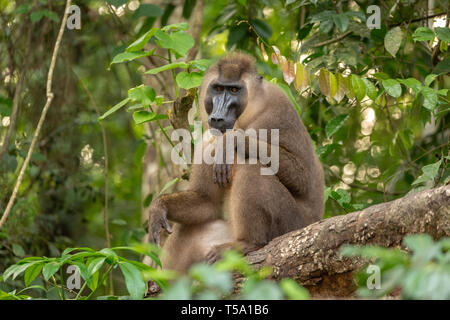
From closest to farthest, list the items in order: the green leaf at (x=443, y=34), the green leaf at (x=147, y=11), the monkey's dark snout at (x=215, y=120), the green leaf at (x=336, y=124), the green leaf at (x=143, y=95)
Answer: the green leaf at (x=143, y=95)
the green leaf at (x=443, y=34)
the monkey's dark snout at (x=215, y=120)
the green leaf at (x=336, y=124)
the green leaf at (x=147, y=11)

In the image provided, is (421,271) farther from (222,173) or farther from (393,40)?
(393,40)

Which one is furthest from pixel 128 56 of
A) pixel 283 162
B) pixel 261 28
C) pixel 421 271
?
pixel 421 271

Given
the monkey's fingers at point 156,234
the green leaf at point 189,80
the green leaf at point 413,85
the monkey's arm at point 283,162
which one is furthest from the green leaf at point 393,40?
the monkey's fingers at point 156,234

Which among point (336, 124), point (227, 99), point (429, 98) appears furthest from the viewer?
point (336, 124)

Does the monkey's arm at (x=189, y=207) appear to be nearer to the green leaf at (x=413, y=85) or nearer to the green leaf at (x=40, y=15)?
the green leaf at (x=413, y=85)

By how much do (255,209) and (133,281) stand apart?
2.20 m

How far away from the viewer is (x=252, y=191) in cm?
544

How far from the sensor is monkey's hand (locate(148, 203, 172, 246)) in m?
5.69

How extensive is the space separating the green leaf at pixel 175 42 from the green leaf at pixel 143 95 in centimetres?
46

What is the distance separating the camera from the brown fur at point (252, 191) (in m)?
5.52

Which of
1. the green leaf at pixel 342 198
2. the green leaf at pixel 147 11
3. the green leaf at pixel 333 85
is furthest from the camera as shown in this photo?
the green leaf at pixel 147 11

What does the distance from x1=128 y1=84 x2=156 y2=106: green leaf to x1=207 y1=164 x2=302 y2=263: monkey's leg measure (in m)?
1.07
